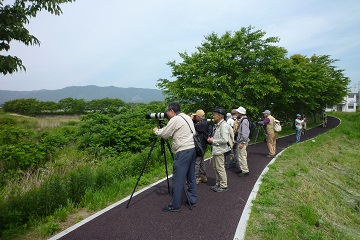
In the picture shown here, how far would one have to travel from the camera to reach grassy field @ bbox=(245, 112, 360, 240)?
4121 millimetres

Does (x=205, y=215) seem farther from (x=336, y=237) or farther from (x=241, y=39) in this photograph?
(x=241, y=39)

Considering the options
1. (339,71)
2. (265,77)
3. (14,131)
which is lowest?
(14,131)

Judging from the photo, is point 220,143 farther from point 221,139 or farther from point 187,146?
point 187,146

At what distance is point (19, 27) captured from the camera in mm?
4586

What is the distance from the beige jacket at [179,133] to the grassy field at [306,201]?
6.17 ft

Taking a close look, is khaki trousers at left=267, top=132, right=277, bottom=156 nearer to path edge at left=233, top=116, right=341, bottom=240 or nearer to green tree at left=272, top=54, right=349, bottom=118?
path edge at left=233, top=116, right=341, bottom=240

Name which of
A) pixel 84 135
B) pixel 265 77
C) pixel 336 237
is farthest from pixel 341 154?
pixel 84 135

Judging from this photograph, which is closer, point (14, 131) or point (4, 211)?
point (4, 211)

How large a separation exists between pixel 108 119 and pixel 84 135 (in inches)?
64.0

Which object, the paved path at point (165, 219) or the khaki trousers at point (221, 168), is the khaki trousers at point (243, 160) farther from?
the khaki trousers at point (221, 168)

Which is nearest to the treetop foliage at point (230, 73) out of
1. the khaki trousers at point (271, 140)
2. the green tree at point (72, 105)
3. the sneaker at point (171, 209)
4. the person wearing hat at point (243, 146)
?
the khaki trousers at point (271, 140)

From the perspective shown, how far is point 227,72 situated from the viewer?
15.7 m

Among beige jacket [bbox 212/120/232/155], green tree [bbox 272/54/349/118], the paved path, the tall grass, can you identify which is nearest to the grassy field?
the paved path

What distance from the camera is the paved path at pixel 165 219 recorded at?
3.78 m
